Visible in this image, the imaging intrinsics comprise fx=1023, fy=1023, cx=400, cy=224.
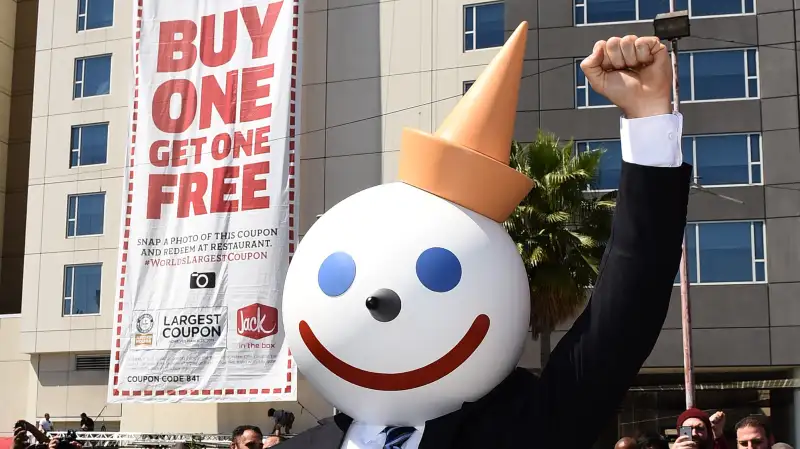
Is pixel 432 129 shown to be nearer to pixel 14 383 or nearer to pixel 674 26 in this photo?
pixel 674 26

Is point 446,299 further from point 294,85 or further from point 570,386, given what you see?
point 294,85

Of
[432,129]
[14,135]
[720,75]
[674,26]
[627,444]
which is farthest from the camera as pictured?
[14,135]

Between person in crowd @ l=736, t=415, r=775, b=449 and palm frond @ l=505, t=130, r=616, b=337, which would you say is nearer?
person in crowd @ l=736, t=415, r=775, b=449

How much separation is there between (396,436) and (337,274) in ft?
2.20

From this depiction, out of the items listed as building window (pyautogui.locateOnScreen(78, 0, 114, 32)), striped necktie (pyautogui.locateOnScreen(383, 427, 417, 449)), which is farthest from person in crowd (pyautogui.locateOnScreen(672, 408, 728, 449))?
building window (pyautogui.locateOnScreen(78, 0, 114, 32))

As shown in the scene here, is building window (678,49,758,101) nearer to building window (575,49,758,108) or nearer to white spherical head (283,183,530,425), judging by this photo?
building window (575,49,758,108)

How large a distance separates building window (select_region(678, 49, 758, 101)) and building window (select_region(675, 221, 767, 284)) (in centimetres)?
271

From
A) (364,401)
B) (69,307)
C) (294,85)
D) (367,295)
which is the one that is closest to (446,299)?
(367,295)

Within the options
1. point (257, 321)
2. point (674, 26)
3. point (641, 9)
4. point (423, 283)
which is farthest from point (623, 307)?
point (641, 9)

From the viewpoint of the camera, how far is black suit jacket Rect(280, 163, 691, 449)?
3643 mm

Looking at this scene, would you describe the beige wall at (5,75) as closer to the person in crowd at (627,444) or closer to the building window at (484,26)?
the building window at (484,26)

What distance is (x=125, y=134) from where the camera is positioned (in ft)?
82.6

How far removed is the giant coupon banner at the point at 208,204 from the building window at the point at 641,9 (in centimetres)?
633

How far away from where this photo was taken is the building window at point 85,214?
25.2 metres
